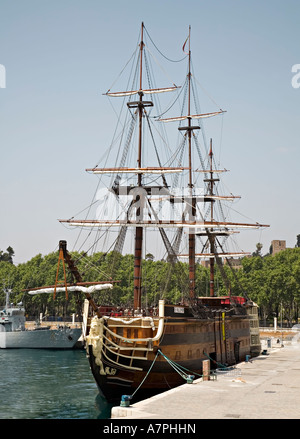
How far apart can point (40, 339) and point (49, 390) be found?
119 feet

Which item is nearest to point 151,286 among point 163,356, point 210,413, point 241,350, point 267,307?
point 267,307

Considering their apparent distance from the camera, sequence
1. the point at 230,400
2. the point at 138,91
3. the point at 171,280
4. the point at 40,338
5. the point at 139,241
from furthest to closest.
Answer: the point at 171,280, the point at 40,338, the point at 138,91, the point at 139,241, the point at 230,400

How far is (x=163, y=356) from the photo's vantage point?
28266mm

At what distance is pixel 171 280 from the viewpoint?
7900 centimetres

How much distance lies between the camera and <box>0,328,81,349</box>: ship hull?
224 ft

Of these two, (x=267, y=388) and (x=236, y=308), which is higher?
(x=236, y=308)

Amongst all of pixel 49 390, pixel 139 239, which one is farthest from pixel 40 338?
pixel 139 239

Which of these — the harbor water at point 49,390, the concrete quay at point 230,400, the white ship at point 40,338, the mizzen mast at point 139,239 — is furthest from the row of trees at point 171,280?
the concrete quay at point 230,400

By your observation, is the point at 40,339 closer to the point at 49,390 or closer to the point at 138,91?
the point at 49,390

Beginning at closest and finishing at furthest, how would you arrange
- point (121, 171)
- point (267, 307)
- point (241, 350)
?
1. point (121, 171)
2. point (241, 350)
3. point (267, 307)

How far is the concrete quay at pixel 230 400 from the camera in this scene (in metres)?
18.8

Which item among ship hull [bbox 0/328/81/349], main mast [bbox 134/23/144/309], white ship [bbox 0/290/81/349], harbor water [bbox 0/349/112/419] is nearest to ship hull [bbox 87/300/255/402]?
harbor water [bbox 0/349/112/419]
